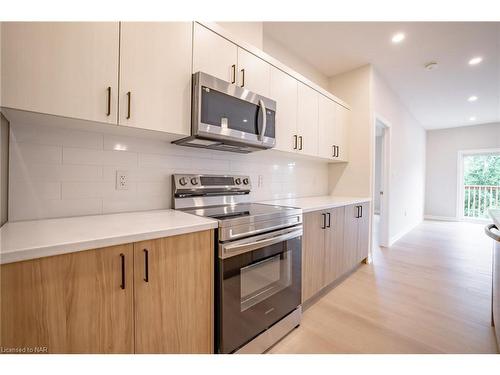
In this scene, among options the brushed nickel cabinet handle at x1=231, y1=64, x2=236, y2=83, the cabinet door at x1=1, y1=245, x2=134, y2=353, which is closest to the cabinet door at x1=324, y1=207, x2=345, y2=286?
the brushed nickel cabinet handle at x1=231, y1=64, x2=236, y2=83

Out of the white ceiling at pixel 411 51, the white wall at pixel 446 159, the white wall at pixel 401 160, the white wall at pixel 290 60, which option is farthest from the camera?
the white wall at pixel 446 159

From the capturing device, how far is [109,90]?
1.09m

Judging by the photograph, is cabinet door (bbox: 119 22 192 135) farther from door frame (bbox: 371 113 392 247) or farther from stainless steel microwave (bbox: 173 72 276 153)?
door frame (bbox: 371 113 392 247)

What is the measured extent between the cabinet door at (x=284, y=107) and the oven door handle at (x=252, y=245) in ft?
2.80

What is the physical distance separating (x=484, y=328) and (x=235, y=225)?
2116 mm

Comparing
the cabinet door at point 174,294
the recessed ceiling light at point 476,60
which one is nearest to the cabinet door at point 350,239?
the cabinet door at point 174,294

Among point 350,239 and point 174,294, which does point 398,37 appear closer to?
point 350,239

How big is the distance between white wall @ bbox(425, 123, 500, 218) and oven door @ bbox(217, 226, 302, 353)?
280 inches

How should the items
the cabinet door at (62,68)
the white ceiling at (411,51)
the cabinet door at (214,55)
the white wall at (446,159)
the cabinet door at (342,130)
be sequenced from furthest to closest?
the white wall at (446,159) → the cabinet door at (342,130) → the white ceiling at (411,51) → the cabinet door at (214,55) → the cabinet door at (62,68)

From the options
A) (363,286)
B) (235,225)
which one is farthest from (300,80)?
(363,286)

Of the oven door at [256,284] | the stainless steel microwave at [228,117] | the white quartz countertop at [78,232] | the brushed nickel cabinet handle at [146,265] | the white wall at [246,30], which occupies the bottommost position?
the oven door at [256,284]

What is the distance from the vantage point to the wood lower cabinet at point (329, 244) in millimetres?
1848

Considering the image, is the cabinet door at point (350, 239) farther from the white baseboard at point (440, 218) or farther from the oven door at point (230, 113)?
the white baseboard at point (440, 218)

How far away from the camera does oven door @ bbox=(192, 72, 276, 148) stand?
1.38 m
